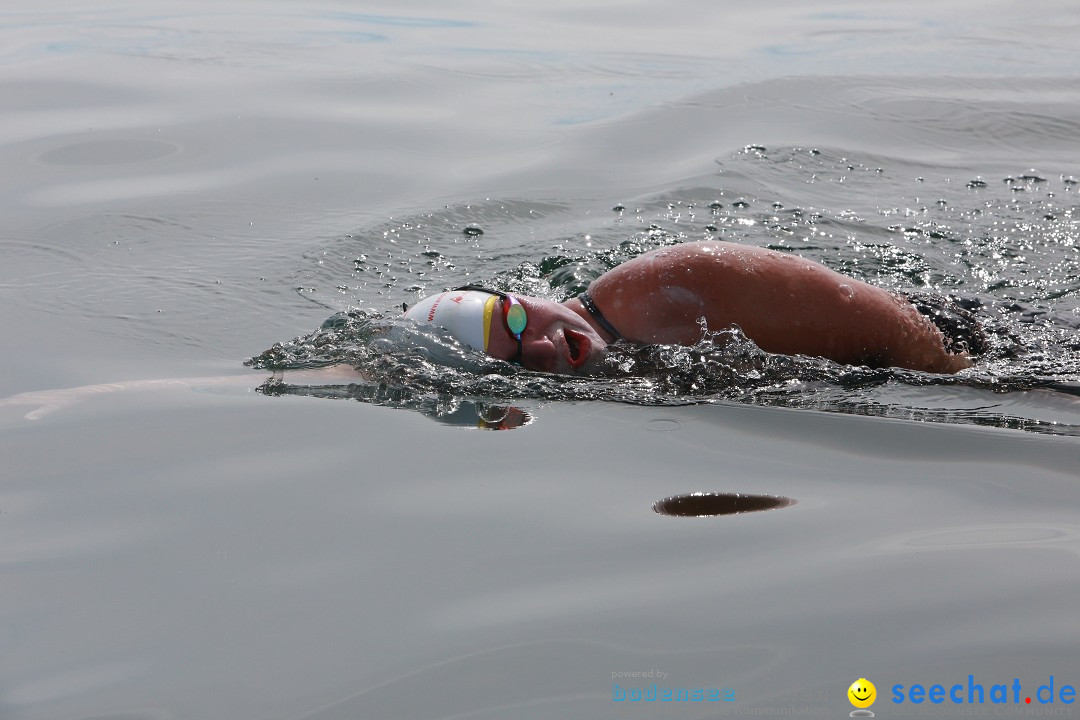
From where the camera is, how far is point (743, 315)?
439 cm

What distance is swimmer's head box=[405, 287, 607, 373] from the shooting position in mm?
4543

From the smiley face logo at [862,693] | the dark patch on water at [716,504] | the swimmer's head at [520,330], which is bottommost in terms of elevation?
the smiley face logo at [862,693]

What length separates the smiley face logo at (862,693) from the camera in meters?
2.34

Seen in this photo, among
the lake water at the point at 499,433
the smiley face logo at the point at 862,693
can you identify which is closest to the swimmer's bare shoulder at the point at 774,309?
the lake water at the point at 499,433

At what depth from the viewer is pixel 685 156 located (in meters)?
8.09

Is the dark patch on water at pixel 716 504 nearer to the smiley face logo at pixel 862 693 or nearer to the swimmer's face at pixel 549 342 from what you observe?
the smiley face logo at pixel 862 693

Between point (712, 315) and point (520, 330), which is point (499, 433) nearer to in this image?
point (520, 330)

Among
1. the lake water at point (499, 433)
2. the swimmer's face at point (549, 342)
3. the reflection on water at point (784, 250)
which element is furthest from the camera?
the swimmer's face at point (549, 342)

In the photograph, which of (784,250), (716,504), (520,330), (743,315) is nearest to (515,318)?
(520,330)

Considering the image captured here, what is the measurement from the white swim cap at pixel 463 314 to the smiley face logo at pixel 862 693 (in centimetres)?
246

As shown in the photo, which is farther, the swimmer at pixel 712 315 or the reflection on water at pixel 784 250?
the swimmer at pixel 712 315

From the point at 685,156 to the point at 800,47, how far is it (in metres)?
3.96

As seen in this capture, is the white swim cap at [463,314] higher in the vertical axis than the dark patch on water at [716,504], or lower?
higher

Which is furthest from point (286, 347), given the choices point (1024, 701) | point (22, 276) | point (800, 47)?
point (800, 47)
